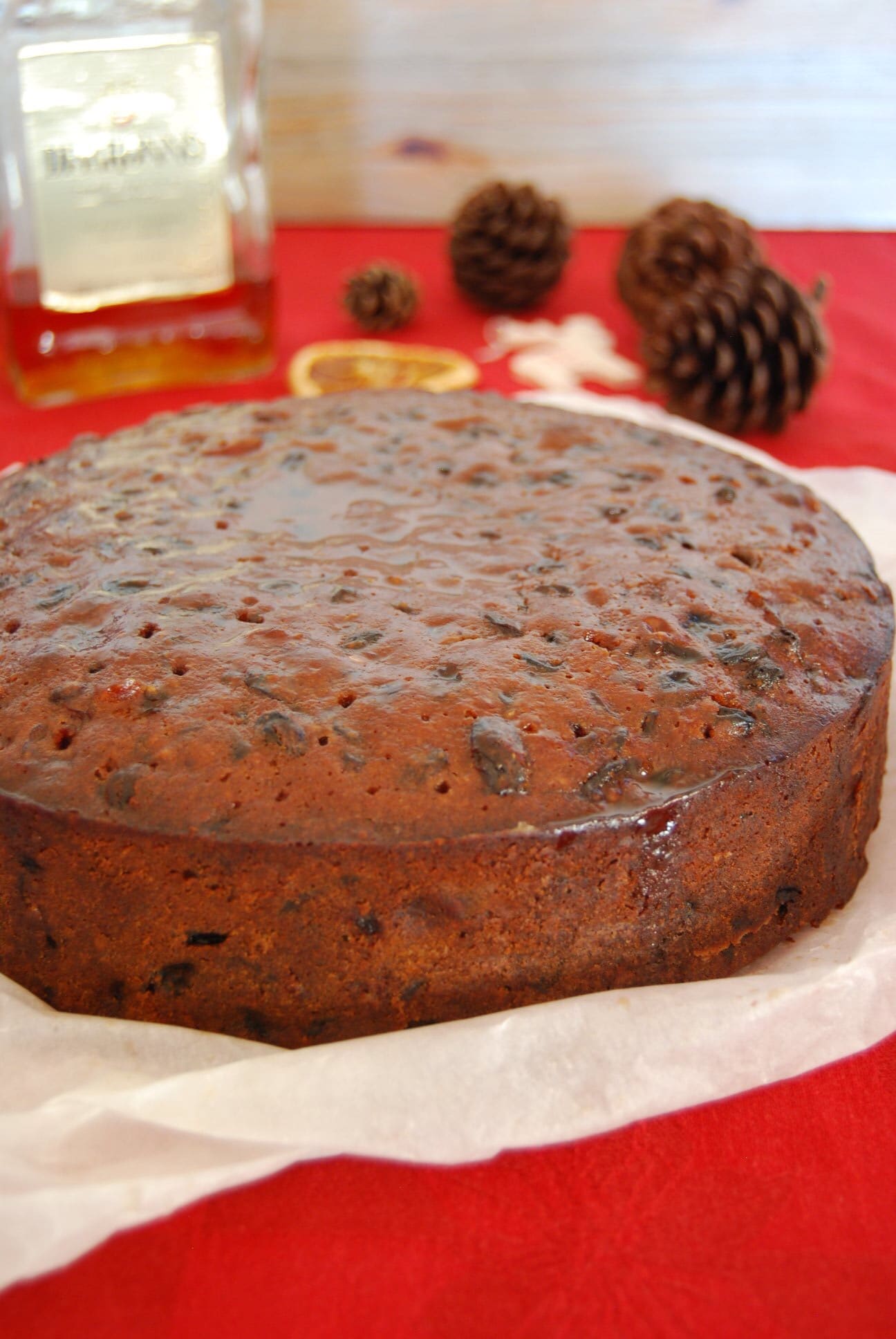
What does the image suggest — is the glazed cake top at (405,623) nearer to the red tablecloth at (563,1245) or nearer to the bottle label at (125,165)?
the red tablecloth at (563,1245)

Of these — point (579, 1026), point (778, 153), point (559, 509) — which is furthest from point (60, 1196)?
point (778, 153)

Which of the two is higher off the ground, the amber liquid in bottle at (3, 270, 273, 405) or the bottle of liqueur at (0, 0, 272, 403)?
the bottle of liqueur at (0, 0, 272, 403)

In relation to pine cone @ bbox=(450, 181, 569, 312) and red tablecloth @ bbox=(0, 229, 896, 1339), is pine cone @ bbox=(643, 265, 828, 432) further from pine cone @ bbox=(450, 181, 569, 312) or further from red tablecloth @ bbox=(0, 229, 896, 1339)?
red tablecloth @ bbox=(0, 229, 896, 1339)

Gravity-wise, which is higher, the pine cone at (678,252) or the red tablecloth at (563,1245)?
the pine cone at (678,252)

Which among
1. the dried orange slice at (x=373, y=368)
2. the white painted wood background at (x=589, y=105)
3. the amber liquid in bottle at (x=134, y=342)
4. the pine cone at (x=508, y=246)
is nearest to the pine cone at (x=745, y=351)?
the dried orange slice at (x=373, y=368)

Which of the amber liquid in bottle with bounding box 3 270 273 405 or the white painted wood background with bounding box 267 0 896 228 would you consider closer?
the amber liquid in bottle with bounding box 3 270 273 405

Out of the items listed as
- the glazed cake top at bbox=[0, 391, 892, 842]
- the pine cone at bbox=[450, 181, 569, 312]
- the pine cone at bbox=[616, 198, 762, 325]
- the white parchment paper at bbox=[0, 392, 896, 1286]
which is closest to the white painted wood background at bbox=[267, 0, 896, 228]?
the pine cone at bbox=[450, 181, 569, 312]
